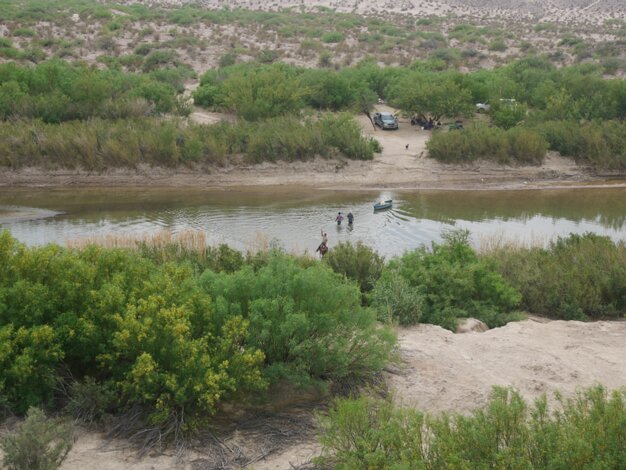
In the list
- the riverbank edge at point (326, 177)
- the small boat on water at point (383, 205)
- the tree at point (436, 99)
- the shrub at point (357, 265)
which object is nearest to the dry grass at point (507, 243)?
the shrub at point (357, 265)

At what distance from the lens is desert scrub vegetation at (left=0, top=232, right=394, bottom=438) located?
10383mm

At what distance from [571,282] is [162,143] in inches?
1004

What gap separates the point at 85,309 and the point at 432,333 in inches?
306

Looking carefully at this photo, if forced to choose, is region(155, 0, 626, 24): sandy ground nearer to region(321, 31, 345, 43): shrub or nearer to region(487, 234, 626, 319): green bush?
region(321, 31, 345, 43): shrub

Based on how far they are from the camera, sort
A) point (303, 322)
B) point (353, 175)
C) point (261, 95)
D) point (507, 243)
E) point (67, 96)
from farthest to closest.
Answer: point (261, 95), point (67, 96), point (353, 175), point (507, 243), point (303, 322)

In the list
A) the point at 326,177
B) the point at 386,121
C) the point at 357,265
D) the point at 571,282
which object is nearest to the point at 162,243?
the point at 357,265

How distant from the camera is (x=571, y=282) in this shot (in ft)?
64.6

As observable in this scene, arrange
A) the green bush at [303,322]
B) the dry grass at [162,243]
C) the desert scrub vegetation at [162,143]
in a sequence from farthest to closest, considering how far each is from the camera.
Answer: the desert scrub vegetation at [162,143]
the dry grass at [162,243]
the green bush at [303,322]

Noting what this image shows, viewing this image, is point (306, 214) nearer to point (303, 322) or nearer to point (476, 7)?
point (303, 322)

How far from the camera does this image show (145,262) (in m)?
13.4

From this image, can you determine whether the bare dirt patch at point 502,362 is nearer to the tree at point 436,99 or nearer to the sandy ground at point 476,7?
the tree at point 436,99

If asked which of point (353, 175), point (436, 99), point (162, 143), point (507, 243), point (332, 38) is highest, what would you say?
point (332, 38)

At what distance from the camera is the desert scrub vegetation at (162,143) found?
1515 inches

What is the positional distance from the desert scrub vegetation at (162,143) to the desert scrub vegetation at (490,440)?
31.7 m
